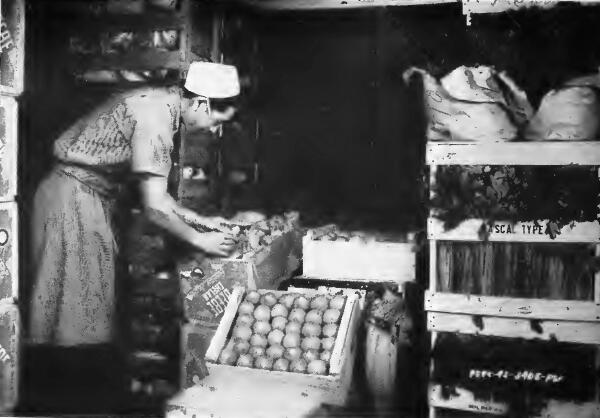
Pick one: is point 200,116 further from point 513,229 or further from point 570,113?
point 570,113

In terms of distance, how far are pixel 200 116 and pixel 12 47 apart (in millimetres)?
1194

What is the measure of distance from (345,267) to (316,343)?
1.66 feet

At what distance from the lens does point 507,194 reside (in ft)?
10.6

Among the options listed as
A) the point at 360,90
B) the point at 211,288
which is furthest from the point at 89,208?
the point at 360,90

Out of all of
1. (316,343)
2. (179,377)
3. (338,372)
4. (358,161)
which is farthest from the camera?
(179,377)

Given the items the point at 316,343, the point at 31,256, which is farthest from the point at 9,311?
the point at 316,343

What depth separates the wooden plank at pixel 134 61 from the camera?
12.0ft

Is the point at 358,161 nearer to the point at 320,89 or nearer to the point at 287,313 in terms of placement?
the point at 320,89

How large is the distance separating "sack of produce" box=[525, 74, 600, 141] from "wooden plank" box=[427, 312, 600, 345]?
887 millimetres

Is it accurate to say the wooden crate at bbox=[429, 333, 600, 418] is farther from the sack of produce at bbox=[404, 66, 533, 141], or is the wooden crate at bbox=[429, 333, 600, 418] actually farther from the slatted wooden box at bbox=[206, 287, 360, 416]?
the sack of produce at bbox=[404, 66, 533, 141]

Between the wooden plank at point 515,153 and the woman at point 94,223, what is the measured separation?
3.83 ft

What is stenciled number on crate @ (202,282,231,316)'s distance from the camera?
11.5ft

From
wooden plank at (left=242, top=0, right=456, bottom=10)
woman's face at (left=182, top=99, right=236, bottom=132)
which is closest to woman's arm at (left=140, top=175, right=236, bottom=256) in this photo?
woman's face at (left=182, top=99, right=236, bottom=132)

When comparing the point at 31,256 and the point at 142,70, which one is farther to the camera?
the point at 31,256
